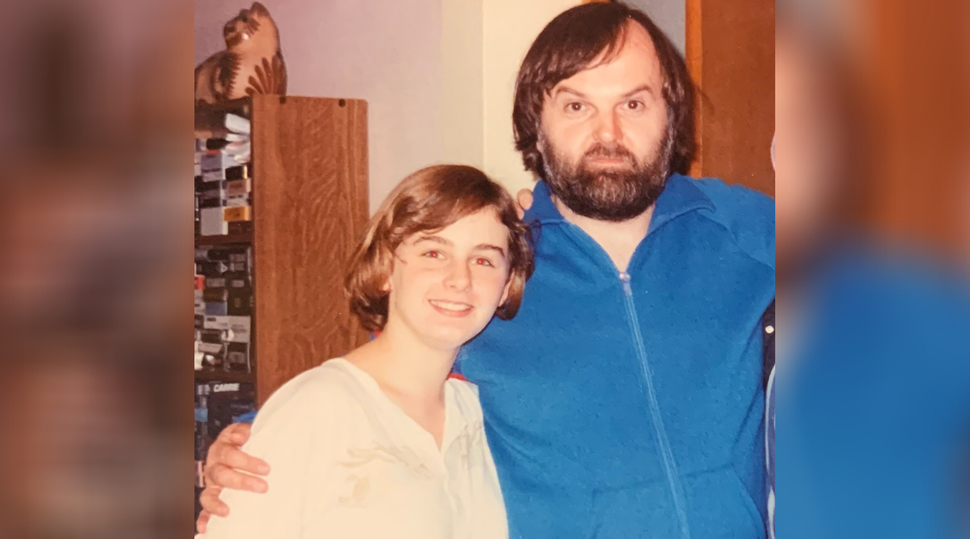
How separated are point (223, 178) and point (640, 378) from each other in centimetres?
69

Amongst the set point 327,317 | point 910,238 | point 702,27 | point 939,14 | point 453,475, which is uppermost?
point 702,27

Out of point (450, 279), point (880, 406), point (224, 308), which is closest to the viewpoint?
point (880, 406)

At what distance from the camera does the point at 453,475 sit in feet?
3.46

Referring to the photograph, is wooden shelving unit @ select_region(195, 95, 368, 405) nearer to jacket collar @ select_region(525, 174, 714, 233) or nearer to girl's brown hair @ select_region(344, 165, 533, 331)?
girl's brown hair @ select_region(344, 165, 533, 331)

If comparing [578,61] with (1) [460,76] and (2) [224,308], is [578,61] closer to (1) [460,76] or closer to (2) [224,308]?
(1) [460,76]

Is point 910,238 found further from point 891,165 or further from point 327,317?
point 327,317

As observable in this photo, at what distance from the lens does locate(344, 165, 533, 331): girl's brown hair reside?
3.48ft

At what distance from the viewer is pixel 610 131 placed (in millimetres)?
1076

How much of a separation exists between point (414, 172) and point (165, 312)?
45 cm

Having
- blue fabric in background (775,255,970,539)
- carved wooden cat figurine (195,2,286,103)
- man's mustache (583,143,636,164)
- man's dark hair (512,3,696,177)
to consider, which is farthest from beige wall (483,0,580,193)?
blue fabric in background (775,255,970,539)

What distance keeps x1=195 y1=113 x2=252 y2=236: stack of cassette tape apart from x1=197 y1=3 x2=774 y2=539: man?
1.09 ft

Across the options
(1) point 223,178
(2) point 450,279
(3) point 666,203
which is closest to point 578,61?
(3) point 666,203

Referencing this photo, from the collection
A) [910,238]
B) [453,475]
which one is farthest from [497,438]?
[910,238]

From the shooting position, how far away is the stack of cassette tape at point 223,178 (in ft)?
3.75
